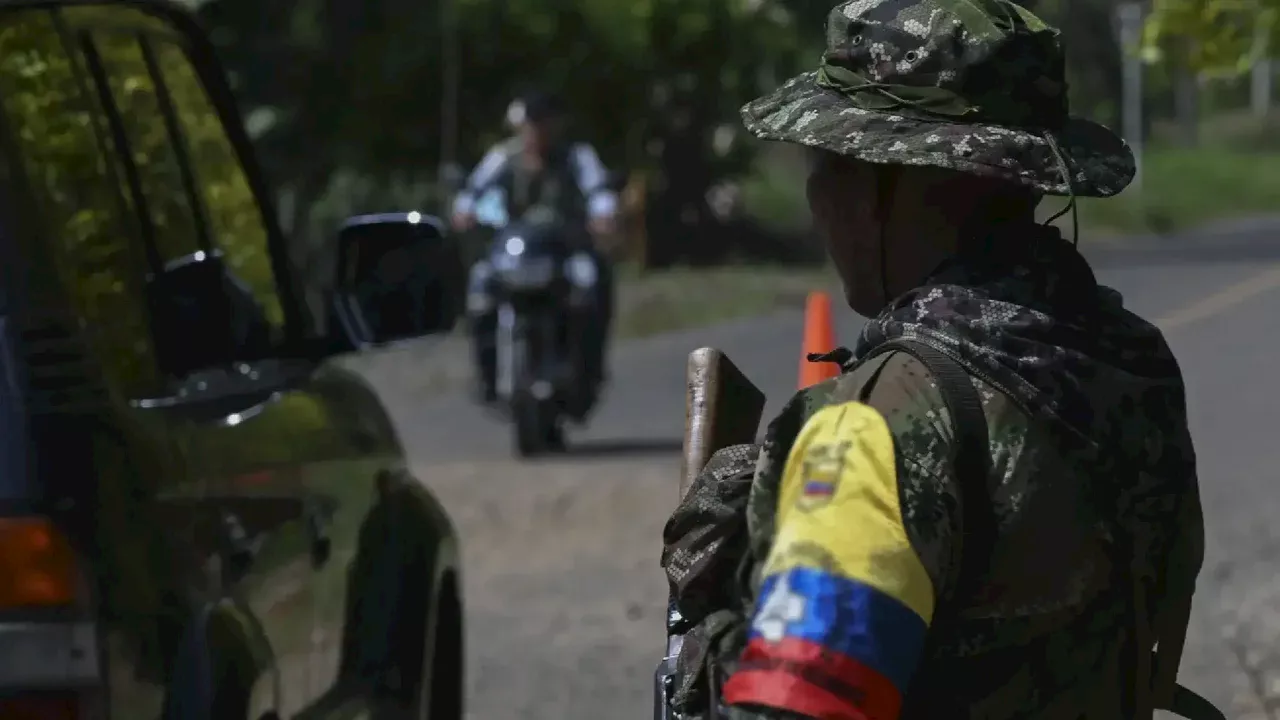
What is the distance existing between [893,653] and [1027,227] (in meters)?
0.54

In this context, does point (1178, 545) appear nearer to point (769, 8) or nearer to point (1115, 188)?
point (1115, 188)

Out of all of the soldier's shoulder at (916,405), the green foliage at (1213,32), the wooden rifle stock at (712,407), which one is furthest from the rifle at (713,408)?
the green foliage at (1213,32)

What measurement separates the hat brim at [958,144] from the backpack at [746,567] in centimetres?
19

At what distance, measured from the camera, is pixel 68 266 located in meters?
3.34

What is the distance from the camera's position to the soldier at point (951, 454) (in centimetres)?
228

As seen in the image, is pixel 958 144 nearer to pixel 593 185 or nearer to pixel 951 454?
pixel 951 454

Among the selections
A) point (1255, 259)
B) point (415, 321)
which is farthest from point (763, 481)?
point (1255, 259)

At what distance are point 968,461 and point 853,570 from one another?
186mm

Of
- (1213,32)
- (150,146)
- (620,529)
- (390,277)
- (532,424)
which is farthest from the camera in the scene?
(532,424)

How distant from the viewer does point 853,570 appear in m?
2.25

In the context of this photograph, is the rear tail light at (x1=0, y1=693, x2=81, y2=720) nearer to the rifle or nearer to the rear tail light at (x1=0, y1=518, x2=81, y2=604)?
the rear tail light at (x1=0, y1=518, x2=81, y2=604)

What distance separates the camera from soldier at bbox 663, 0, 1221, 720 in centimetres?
228

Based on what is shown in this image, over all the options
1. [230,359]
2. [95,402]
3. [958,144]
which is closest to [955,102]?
[958,144]

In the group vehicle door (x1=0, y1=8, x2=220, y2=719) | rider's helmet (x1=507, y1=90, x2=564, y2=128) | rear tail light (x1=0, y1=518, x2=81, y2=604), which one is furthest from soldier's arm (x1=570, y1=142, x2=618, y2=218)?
rear tail light (x1=0, y1=518, x2=81, y2=604)
